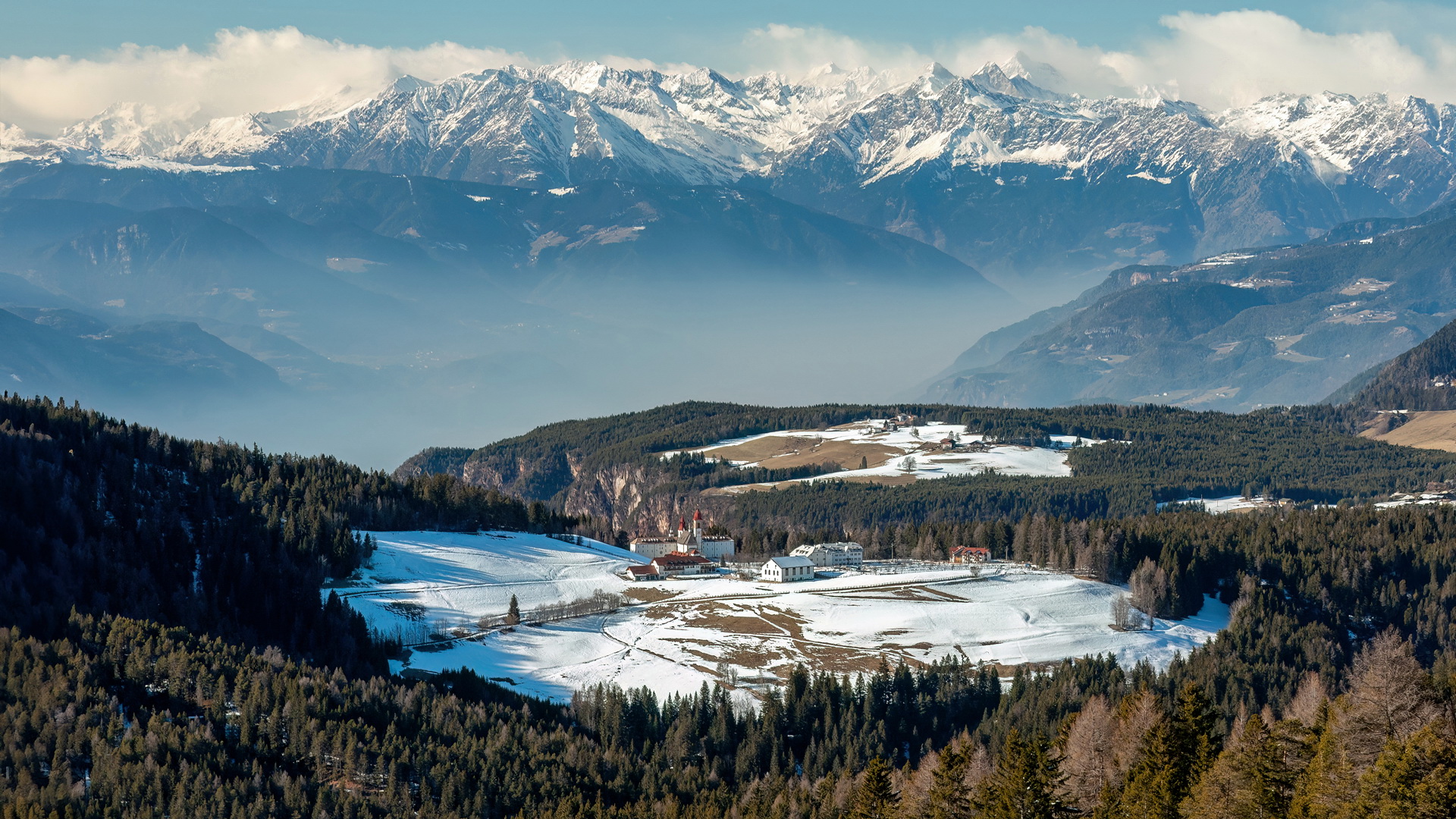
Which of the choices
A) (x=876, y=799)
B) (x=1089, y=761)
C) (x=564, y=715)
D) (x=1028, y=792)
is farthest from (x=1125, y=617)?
(x=1028, y=792)

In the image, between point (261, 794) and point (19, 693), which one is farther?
point (19, 693)

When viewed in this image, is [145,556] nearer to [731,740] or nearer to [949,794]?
[731,740]

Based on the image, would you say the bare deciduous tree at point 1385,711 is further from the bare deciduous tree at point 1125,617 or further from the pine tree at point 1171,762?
the bare deciduous tree at point 1125,617

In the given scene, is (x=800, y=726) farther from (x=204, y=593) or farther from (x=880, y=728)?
(x=204, y=593)

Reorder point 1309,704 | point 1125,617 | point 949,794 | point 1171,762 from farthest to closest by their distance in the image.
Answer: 1. point 1125,617
2. point 1309,704
3. point 949,794
4. point 1171,762

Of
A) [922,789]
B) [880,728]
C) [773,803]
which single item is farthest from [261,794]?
[880,728]

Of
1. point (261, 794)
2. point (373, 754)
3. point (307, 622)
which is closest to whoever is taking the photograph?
point (261, 794)

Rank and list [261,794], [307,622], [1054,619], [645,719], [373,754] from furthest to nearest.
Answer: [1054,619] < [307,622] < [645,719] < [373,754] < [261,794]
